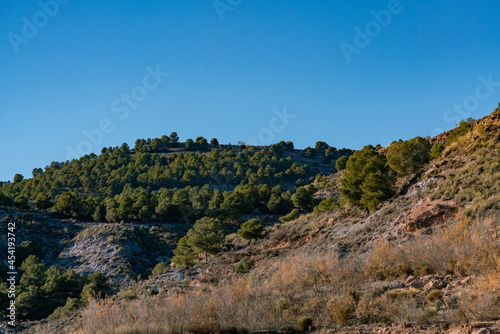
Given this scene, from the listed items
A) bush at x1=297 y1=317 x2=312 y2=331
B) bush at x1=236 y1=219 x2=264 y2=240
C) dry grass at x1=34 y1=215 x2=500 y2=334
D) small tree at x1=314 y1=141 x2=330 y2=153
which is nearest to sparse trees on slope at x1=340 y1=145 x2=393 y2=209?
bush at x1=236 y1=219 x2=264 y2=240

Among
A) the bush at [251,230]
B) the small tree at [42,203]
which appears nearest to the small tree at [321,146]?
the small tree at [42,203]

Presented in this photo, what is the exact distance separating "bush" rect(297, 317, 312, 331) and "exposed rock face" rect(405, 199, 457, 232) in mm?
9489

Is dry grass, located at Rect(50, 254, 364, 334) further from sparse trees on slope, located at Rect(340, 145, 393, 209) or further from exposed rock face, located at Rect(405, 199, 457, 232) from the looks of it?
sparse trees on slope, located at Rect(340, 145, 393, 209)

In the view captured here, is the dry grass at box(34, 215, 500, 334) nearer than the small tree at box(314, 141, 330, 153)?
Yes

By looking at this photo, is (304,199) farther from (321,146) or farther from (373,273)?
(321,146)

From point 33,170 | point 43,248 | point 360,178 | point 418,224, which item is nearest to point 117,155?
point 33,170

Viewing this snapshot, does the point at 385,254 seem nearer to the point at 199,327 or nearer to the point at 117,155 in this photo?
the point at 199,327

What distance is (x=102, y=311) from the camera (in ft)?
21.9

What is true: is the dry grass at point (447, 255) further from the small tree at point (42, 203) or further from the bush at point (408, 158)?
the small tree at point (42, 203)

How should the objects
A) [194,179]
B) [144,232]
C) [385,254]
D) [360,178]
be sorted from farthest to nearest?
1. [194,179]
2. [144,232]
3. [360,178]
4. [385,254]

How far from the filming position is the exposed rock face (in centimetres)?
1356

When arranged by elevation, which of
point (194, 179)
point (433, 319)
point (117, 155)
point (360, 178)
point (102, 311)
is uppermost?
point (117, 155)

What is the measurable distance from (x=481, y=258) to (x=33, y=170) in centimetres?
15217

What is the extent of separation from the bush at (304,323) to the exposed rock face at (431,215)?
31.1ft
